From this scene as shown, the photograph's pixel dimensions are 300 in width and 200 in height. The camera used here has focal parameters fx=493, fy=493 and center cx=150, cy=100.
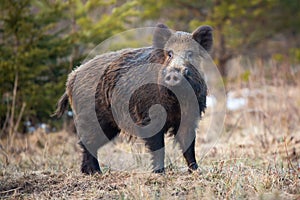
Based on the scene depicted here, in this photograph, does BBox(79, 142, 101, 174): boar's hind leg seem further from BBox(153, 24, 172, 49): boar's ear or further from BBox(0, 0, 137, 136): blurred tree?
BBox(0, 0, 137, 136): blurred tree

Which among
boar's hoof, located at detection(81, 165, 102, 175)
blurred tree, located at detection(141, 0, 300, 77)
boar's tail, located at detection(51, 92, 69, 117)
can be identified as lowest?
boar's hoof, located at detection(81, 165, 102, 175)

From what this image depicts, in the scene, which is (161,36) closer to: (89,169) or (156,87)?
(156,87)

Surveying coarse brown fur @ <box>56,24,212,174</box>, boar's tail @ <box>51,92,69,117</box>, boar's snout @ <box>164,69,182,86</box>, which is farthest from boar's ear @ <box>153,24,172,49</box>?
boar's tail @ <box>51,92,69,117</box>

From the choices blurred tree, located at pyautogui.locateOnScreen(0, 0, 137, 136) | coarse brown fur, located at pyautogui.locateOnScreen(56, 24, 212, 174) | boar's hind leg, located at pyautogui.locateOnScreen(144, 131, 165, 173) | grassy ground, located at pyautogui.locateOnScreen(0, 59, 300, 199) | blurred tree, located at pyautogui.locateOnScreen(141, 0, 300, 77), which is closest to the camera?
grassy ground, located at pyautogui.locateOnScreen(0, 59, 300, 199)

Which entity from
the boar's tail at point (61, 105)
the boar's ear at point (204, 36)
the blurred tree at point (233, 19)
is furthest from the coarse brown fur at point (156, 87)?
the blurred tree at point (233, 19)

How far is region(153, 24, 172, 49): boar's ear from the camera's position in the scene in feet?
15.3

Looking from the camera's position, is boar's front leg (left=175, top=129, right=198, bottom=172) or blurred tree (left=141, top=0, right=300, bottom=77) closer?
boar's front leg (left=175, top=129, right=198, bottom=172)

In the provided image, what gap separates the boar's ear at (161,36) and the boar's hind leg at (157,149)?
2.73ft

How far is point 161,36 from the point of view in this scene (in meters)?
4.67

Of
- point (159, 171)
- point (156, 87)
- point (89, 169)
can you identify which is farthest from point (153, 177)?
point (89, 169)

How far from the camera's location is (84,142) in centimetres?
518

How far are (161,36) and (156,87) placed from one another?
1.67 ft

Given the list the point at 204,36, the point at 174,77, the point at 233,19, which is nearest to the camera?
the point at 174,77

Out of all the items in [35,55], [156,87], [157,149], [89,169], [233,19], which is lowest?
[89,169]
